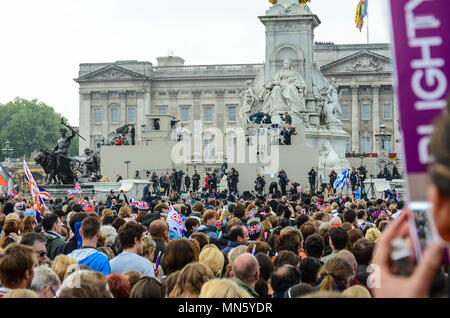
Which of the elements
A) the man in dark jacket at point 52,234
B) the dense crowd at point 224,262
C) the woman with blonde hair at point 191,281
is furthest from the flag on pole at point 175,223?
the woman with blonde hair at point 191,281

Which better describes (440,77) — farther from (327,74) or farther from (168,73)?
(168,73)

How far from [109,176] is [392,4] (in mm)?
41933

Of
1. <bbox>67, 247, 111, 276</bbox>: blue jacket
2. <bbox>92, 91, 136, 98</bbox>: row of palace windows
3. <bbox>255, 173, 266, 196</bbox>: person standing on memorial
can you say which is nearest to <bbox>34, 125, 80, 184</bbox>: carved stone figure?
<bbox>255, 173, 266, 196</bbox>: person standing on memorial

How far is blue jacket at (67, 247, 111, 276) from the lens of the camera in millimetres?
7102

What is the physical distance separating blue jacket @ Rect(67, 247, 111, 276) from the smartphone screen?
503 cm

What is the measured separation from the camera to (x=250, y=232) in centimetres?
989

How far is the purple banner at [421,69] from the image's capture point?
2383 mm

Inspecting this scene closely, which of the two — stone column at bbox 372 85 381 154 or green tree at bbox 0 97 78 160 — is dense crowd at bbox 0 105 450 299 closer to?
stone column at bbox 372 85 381 154

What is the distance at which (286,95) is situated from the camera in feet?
136

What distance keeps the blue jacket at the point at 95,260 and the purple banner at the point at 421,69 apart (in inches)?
198

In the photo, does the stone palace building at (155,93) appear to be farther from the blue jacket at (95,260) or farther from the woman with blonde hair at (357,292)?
the woman with blonde hair at (357,292)

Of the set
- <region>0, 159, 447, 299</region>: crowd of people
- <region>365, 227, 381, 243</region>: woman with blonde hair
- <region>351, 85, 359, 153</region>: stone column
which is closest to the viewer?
<region>0, 159, 447, 299</region>: crowd of people

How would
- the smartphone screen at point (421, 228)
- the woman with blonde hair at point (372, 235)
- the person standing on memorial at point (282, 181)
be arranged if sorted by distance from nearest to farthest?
the smartphone screen at point (421, 228) < the woman with blonde hair at point (372, 235) < the person standing on memorial at point (282, 181)

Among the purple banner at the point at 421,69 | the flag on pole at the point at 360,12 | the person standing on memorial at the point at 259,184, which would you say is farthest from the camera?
the flag on pole at the point at 360,12
